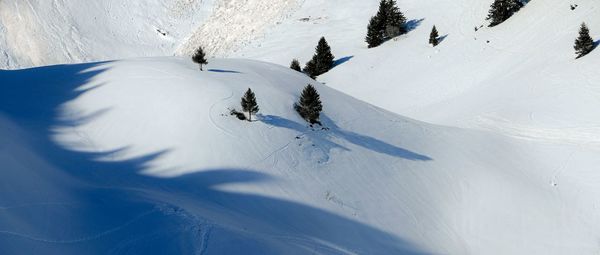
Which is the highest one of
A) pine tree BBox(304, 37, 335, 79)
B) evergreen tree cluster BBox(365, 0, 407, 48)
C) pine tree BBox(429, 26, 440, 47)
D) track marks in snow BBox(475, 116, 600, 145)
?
evergreen tree cluster BBox(365, 0, 407, 48)

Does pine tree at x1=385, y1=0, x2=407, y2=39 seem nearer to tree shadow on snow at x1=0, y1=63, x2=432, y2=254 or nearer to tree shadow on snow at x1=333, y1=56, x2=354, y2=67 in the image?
tree shadow on snow at x1=333, y1=56, x2=354, y2=67

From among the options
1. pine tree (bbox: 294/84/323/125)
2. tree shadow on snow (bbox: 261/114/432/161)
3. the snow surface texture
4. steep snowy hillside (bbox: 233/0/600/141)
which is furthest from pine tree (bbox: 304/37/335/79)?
pine tree (bbox: 294/84/323/125)

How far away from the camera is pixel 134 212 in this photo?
40.1 ft

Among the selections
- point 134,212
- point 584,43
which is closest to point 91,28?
point 584,43

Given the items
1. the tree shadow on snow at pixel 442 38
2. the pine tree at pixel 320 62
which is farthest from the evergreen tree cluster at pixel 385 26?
the pine tree at pixel 320 62

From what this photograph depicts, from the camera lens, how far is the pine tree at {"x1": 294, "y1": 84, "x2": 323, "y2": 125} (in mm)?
20672

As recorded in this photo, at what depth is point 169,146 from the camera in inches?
669

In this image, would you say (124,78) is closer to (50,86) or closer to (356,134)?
(50,86)

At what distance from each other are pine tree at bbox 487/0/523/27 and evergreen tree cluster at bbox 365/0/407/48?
7657mm

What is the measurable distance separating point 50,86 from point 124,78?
2891 mm

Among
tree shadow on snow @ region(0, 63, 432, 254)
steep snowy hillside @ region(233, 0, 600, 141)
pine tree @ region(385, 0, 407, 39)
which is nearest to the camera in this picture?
tree shadow on snow @ region(0, 63, 432, 254)

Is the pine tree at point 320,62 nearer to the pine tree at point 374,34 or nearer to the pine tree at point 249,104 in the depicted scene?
the pine tree at point 374,34

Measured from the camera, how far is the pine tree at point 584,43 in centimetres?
3005

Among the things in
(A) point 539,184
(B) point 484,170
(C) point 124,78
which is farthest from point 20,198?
(A) point 539,184
